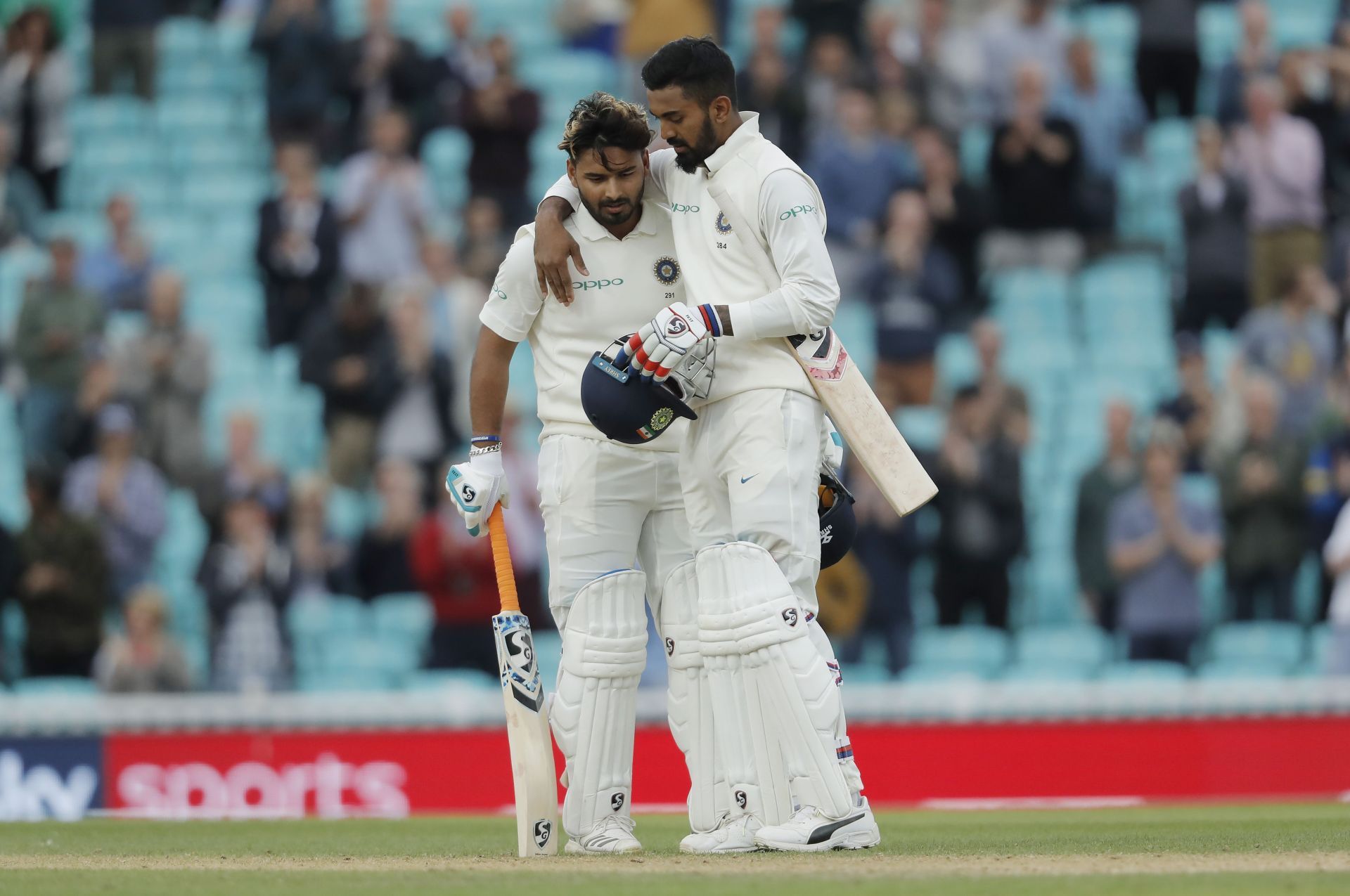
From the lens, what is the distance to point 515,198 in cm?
1416

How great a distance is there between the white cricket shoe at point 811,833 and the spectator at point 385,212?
8.32 meters

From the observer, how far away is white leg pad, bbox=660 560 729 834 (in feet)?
20.8

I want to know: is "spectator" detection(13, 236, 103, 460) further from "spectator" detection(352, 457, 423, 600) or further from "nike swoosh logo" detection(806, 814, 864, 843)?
"nike swoosh logo" detection(806, 814, 864, 843)

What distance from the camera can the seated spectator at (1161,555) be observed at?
37.6ft

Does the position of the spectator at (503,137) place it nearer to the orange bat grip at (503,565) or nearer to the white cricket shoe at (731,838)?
A: the orange bat grip at (503,565)

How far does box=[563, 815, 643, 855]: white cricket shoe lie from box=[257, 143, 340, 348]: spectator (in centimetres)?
770

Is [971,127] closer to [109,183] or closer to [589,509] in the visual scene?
[109,183]

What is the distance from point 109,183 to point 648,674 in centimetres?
689

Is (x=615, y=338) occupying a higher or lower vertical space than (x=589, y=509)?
higher

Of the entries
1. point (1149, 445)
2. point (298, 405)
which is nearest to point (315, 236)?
point (298, 405)

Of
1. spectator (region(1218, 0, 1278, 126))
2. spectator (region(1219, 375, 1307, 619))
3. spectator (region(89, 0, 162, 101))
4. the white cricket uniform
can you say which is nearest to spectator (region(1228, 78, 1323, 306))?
spectator (region(1218, 0, 1278, 126))

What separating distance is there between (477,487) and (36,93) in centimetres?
1000

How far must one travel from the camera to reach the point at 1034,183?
13477 mm

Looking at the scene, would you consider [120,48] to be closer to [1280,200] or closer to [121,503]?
[121,503]
